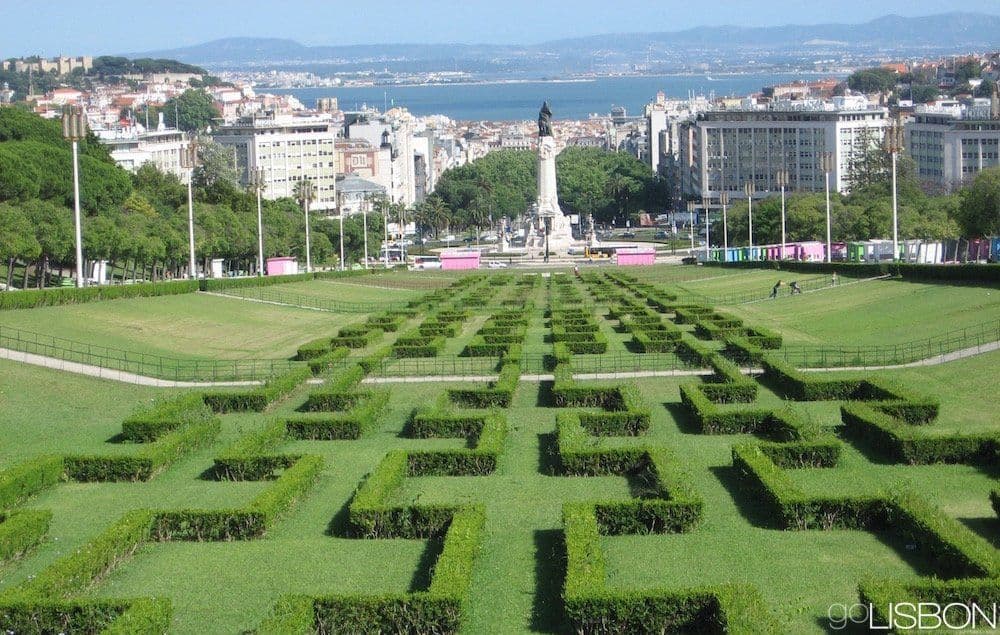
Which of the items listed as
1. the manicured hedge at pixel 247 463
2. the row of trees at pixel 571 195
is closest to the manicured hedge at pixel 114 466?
the manicured hedge at pixel 247 463

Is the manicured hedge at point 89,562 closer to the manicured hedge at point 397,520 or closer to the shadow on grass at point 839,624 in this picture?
the manicured hedge at point 397,520

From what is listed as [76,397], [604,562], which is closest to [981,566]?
[604,562]

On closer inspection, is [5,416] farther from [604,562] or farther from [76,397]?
[604,562]

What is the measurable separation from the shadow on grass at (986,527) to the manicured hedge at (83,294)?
35625 millimetres

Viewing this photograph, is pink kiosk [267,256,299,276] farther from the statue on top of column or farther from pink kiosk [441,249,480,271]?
the statue on top of column

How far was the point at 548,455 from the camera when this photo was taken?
3225cm

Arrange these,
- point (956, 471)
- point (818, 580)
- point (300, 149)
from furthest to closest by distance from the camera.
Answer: point (300, 149), point (956, 471), point (818, 580)

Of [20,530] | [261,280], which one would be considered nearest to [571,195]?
[261,280]

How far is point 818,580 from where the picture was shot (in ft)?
72.4

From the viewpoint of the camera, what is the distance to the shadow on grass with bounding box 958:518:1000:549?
2397 cm

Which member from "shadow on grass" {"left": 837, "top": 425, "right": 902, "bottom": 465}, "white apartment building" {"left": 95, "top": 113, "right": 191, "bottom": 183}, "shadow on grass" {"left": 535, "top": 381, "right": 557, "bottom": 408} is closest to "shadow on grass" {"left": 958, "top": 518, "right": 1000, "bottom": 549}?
"shadow on grass" {"left": 837, "top": 425, "right": 902, "bottom": 465}

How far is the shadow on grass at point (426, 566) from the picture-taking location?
74.0 feet

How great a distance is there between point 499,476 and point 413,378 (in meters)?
14.6

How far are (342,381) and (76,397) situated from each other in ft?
22.5
